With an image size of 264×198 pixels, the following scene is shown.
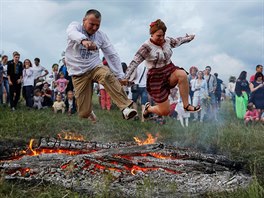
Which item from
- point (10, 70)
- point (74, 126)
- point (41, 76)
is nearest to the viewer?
point (74, 126)

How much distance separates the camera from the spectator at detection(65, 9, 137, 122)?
6.67m

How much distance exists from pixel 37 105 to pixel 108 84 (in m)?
7.74

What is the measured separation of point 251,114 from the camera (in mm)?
12836

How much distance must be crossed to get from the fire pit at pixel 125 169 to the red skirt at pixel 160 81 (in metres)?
1.13

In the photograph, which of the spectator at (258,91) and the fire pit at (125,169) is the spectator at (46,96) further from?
the spectator at (258,91)

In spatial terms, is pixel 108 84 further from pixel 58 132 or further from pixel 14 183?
pixel 58 132

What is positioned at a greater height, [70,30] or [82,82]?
[70,30]

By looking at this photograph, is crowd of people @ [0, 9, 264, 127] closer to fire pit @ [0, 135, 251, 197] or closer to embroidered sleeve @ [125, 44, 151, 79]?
embroidered sleeve @ [125, 44, 151, 79]

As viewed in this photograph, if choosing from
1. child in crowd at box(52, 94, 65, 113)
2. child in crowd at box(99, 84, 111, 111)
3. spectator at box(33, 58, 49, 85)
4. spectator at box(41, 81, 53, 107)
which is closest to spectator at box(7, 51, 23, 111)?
spectator at box(33, 58, 49, 85)

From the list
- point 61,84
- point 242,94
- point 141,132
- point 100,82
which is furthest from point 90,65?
point 242,94

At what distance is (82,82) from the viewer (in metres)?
7.22

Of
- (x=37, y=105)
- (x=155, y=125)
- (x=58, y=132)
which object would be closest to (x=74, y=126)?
(x=58, y=132)

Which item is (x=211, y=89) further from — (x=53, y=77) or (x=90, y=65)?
(x=90, y=65)

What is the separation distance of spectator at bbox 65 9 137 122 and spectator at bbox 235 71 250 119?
7879 millimetres
